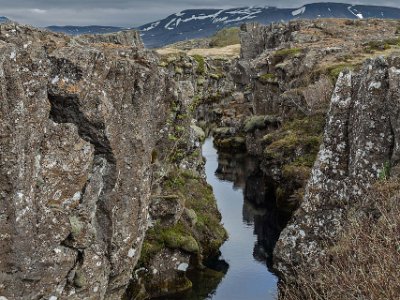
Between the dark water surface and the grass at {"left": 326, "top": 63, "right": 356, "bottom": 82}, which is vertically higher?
the grass at {"left": 326, "top": 63, "right": 356, "bottom": 82}

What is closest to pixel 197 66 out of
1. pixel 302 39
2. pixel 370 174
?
pixel 302 39

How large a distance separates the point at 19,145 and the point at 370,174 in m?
19.3

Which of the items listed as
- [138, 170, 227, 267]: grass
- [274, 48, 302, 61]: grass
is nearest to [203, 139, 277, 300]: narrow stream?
[138, 170, 227, 267]: grass

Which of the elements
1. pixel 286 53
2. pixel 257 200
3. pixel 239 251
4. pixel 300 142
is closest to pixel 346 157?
pixel 239 251

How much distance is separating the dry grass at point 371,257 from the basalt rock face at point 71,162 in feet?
37.2

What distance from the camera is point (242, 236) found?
52188mm

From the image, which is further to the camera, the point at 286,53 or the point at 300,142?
the point at 286,53

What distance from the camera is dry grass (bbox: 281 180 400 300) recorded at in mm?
16672

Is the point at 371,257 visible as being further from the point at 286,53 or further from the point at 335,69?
the point at 286,53

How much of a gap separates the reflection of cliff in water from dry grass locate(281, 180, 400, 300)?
63.9 feet

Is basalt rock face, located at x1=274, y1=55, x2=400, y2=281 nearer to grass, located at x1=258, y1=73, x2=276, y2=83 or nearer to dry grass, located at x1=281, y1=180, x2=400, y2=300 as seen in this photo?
dry grass, located at x1=281, y1=180, x2=400, y2=300

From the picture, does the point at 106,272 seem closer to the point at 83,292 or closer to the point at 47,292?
the point at 83,292

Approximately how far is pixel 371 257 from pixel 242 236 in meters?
33.3

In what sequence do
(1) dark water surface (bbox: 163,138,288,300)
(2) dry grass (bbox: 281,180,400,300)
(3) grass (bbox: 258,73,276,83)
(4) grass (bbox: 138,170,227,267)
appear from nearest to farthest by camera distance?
1. (2) dry grass (bbox: 281,180,400,300)
2. (4) grass (bbox: 138,170,227,267)
3. (1) dark water surface (bbox: 163,138,288,300)
4. (3) grass (bbox: 258,73,276,83)
